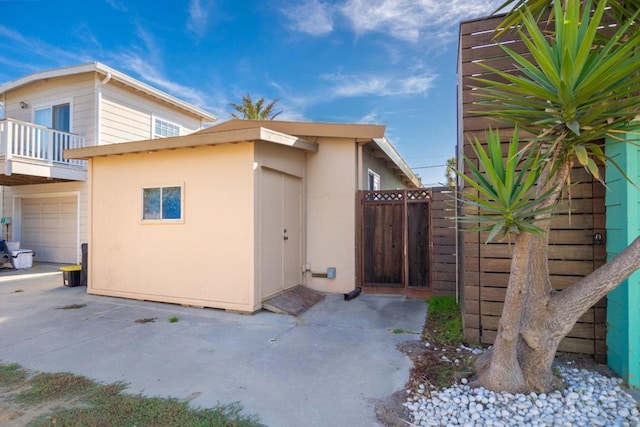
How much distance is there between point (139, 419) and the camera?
2596 millimetres

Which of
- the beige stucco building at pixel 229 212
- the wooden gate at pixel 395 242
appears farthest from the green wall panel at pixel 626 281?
the beige stucco building at pixel 229 212

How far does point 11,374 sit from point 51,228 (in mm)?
9918

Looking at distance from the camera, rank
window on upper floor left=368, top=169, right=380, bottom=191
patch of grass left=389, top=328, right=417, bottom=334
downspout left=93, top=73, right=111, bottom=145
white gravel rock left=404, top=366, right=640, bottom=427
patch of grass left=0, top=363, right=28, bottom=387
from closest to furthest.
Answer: white gravel rock left=404, top=366, right=640, bottom=427
patch of grass left=0, top=363, right=28, bottom=387
patch of grass left=389, top=328, right=417, bottom=334
window on upper floor left=368, top=169, right=380, bottom=191
downspout left=93, top=73, right=111, bottom=145

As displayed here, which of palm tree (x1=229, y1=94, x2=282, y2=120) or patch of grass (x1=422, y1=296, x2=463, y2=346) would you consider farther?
palm tree (x1=229, y1=94, x2=282, y2=120)

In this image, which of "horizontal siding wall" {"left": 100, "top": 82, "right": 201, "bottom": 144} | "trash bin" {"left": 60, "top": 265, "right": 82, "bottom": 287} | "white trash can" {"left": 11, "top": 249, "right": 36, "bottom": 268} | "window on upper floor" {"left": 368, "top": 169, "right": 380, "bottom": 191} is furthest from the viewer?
"horizontal siding wall" {"left": 100, "top": 82, "right": 201, "bottom": 144}

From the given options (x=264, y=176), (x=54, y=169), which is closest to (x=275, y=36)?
(x=264, y=176)

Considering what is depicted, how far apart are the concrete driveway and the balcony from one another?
180 inches

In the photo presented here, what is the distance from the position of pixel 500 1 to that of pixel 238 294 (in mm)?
5188

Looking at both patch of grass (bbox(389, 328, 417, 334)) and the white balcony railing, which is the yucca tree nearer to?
patch of grass (bbox(389, 328, 417, 334))

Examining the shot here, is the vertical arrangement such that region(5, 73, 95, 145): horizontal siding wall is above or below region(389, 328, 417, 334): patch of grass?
above

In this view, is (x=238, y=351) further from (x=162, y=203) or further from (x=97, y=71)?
(x=97, y=71)

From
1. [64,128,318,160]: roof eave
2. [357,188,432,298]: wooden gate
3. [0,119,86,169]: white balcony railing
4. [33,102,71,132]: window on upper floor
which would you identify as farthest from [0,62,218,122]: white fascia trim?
[357,188,432,298]: wooden gate

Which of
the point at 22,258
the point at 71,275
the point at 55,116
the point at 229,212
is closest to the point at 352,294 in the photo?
the point at 229,212

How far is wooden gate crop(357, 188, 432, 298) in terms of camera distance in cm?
668
